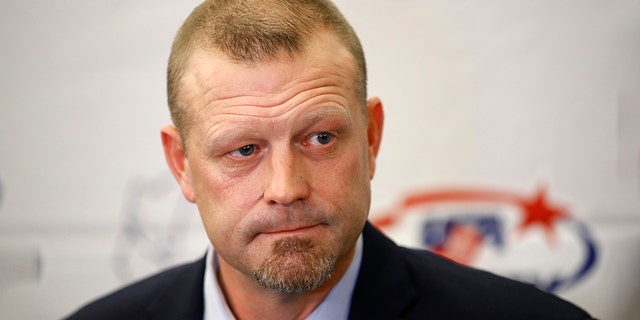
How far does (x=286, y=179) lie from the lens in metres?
1.62

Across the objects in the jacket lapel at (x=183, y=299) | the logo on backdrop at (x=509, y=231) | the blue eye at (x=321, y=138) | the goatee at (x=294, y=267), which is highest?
the blue eye at (x=321, y=138)

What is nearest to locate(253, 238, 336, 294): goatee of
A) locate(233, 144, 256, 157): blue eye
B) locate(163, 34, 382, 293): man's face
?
locate(163, 34, 382, 293): man's face

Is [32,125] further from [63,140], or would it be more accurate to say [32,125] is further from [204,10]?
[204,10]

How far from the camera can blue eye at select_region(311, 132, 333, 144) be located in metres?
1.71

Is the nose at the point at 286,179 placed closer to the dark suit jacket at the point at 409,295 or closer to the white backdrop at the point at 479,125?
the dark suit jacket at the point at 409,295

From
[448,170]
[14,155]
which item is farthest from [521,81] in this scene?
[14,155]

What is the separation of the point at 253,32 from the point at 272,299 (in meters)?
0.64

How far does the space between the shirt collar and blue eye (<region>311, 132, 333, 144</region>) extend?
1.25 feet

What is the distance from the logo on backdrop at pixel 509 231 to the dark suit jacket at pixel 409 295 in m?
0.85

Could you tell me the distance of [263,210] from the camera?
166cm

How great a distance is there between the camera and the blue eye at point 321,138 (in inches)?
67.5

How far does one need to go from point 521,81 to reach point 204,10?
1.49 meters

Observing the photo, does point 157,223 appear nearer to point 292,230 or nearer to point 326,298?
point 326,298

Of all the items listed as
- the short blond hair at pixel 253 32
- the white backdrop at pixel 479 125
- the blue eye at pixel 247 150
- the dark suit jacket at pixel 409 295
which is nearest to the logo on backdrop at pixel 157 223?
the white backdrop at pixel 479 125
